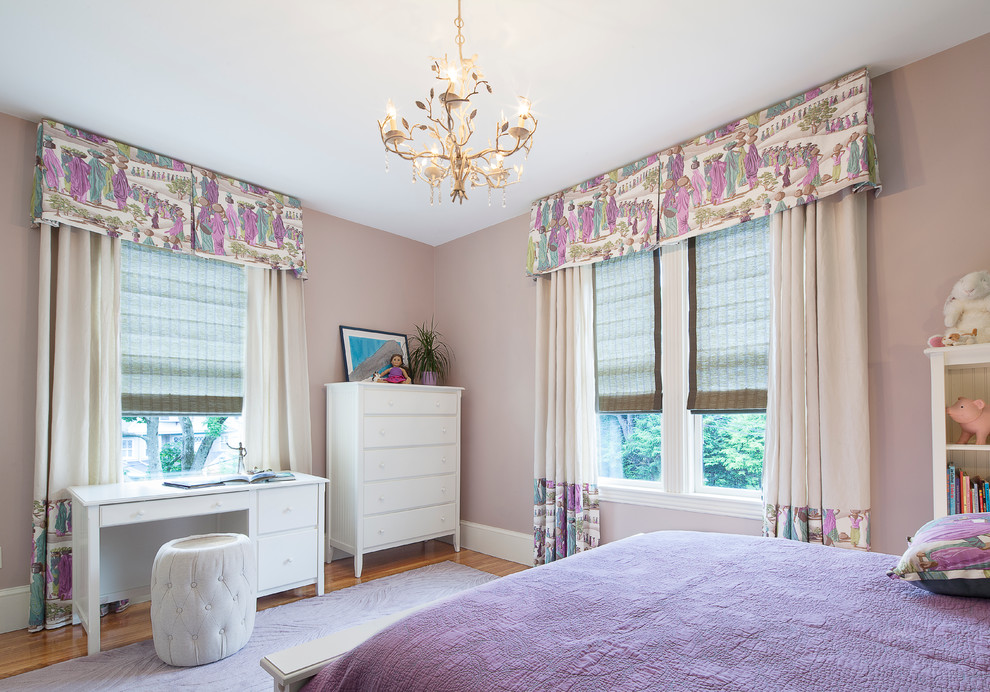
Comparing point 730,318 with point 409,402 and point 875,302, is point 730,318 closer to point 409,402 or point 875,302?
point 875,302

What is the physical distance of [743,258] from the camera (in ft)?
10.1

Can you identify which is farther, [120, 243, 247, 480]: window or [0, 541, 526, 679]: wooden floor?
[120, 243, 247, 480]: window

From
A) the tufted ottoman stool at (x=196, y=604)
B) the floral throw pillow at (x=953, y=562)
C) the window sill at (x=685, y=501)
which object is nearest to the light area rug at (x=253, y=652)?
the tufted ottoman stool at (x=196, y=604)

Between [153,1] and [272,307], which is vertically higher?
[153,1]

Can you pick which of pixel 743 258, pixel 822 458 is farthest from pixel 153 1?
pixel 822 458

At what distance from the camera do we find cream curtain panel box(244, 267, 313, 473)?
3.75 m

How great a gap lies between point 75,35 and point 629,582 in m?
2.93

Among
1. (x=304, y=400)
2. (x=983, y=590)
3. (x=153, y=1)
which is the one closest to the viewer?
(x=983, y=590)

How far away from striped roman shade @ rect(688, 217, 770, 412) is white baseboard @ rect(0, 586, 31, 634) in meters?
3.69

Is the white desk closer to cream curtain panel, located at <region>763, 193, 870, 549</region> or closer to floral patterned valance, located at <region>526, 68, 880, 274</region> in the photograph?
floral patterned valance, located at <region>526, 68, 880, 274</region>

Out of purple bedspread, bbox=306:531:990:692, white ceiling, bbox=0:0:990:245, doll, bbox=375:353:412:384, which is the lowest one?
purple bedspread, bbox=306:531:990:692

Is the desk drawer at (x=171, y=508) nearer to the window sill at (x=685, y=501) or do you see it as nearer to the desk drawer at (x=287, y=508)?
the desk drawer at (x=287, y=508)

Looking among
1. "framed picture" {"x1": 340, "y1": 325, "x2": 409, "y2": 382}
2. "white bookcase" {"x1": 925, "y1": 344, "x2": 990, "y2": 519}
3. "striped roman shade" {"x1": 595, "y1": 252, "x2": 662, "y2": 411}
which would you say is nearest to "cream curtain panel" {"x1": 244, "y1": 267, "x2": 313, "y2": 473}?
"framed picture" {"x1": 340, "y1": 325, "x2": 409, "y2": 382}

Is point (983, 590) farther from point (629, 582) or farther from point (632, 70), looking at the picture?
point (632, 70)
